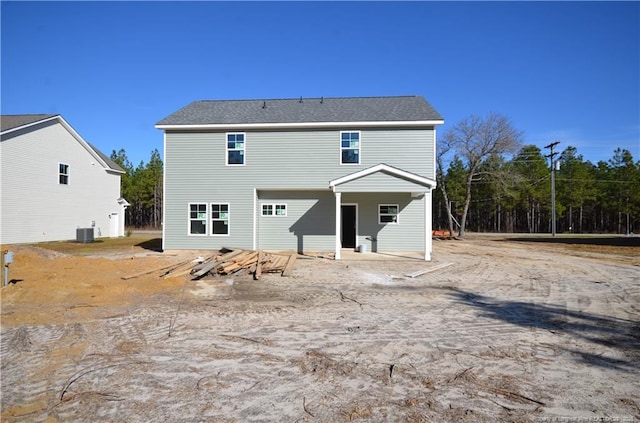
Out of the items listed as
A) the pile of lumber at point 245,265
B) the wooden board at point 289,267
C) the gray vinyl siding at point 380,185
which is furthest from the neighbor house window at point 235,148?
the wooden board at point 289,267

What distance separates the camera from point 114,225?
2966cm

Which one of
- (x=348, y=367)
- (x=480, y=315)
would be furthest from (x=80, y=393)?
(x=480, y=315)

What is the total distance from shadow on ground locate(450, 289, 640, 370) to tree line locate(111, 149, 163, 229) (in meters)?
48.8

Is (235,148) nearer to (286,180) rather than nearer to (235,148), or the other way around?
(235,148)

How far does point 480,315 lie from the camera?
654 centimetres

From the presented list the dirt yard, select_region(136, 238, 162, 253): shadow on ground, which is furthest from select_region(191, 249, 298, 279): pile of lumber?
select_region(136, 238, 162, 253): shadow on ground

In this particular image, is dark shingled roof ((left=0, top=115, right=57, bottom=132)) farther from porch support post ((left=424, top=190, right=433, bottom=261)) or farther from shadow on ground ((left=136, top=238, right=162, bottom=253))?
porch support post ((left=424, top=190, right=433, bottom=261))

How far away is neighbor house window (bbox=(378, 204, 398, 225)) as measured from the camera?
653 inches

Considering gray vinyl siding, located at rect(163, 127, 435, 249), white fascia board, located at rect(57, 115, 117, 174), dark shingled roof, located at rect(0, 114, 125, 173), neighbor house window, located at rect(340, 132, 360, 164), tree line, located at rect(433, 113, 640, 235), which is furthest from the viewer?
tree line, located at rect(433, 113, 640, 235)

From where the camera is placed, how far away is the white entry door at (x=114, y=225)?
29316 millimetres

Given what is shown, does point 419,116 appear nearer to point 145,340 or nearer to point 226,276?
point 226,276

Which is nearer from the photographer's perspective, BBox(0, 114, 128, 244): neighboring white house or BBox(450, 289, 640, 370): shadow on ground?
BBox(450, 289, 640, 370): shadow on ground

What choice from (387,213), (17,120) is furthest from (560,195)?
(17,120)

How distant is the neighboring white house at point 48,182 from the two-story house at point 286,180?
10957 mm
